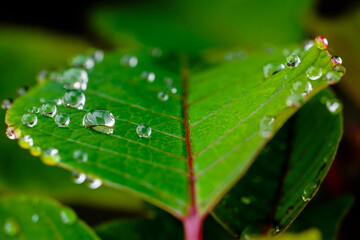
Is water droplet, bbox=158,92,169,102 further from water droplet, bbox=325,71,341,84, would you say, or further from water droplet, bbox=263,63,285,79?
water droplet, bbox=325,71,341,84

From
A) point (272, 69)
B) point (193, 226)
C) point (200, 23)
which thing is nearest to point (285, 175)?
point (272, 69)

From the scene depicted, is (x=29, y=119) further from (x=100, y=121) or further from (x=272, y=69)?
(x=272, y=69)

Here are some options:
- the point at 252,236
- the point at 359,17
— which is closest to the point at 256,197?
the point at 252,236

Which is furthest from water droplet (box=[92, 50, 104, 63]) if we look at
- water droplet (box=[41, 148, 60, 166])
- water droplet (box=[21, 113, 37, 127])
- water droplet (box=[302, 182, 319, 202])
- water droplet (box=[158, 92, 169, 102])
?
water droplet (box=[302, 182, 319, 202])

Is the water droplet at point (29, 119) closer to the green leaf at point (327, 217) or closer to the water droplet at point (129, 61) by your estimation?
the water droplet at point (129, 61)

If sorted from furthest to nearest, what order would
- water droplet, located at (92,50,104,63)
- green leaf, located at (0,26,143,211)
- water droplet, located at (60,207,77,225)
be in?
green leaf, located at (0,26,143,211)
water droplet, located at (92,50,104,63)
water droplet, located at (60,207,77,225)

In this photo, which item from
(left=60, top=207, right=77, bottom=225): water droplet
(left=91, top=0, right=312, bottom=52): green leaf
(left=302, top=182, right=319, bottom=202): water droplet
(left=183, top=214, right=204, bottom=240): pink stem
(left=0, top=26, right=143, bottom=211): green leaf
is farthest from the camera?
(left=91, top=0, right=312, bottom=52): green leaf

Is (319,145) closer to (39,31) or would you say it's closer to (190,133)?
(190,133)
